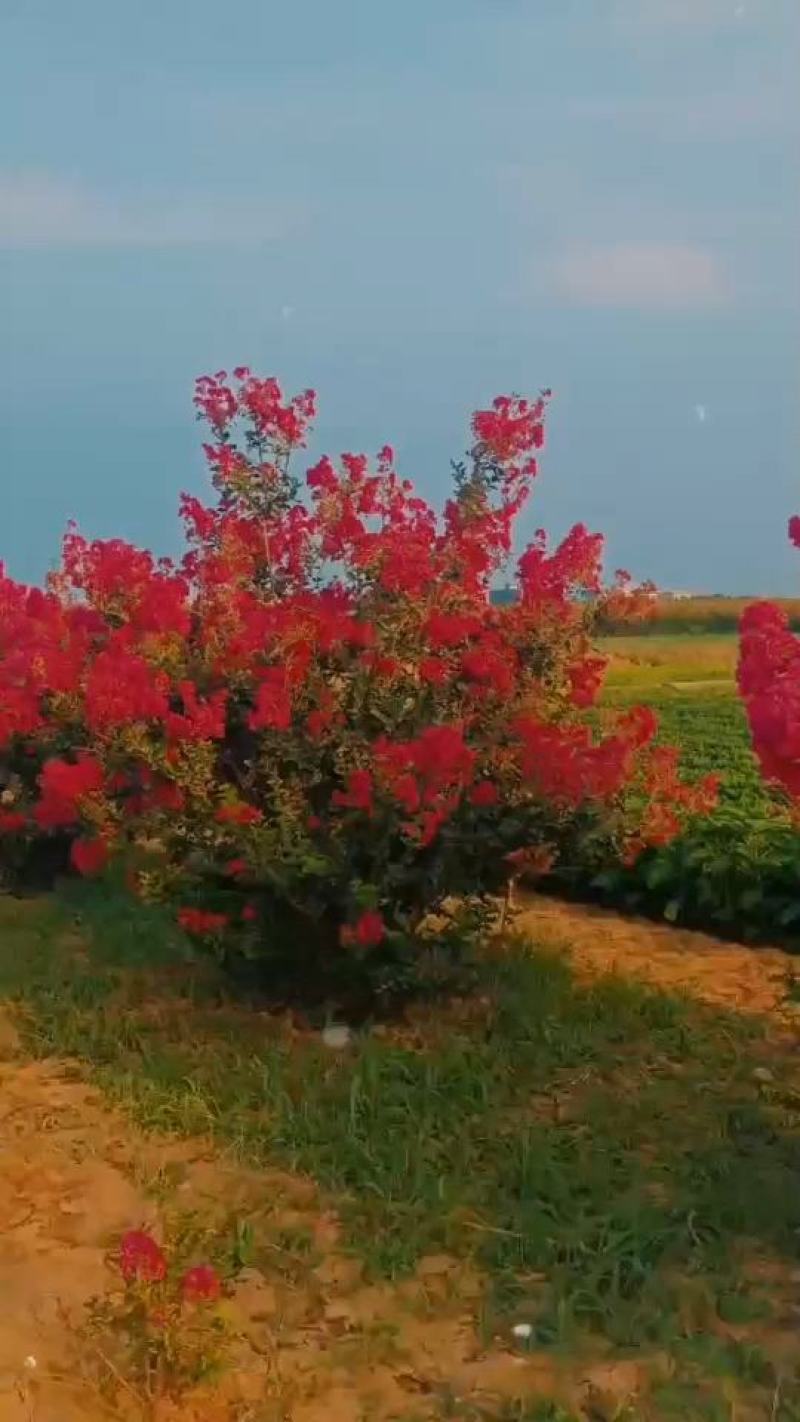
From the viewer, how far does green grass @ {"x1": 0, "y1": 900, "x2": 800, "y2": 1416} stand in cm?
313

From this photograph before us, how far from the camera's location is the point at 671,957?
5.55 meters

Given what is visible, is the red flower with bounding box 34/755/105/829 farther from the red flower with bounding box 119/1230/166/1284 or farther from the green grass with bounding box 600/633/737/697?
the green grass with bounding box 600/633/737/697

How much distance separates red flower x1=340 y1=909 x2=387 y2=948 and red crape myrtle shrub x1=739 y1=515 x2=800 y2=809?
4.57ft

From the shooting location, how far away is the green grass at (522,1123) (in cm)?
313

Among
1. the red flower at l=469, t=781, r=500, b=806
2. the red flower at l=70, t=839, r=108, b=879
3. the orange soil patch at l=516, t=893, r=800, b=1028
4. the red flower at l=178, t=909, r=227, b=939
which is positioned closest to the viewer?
the red flower at l=469, t=781, r=500, b=806

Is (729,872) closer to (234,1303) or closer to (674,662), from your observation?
(234,1303)

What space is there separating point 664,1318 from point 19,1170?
1.60m

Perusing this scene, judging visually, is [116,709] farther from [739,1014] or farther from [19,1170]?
[739,1014]

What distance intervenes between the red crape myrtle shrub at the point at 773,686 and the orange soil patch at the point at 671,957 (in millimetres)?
1832

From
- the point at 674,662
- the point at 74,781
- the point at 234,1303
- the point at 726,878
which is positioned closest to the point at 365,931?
the point at 74,781

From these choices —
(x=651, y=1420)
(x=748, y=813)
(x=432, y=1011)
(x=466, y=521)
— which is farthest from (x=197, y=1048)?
(x=748, y=813)

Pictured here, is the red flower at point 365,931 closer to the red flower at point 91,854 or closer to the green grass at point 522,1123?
the green grass at point 522,1123

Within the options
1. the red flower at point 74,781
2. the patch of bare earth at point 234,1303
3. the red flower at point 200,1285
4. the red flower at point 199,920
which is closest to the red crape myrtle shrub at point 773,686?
the patch of bare earth at point 234,1303

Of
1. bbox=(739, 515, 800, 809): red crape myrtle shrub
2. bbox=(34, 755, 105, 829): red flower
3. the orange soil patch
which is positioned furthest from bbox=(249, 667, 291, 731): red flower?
the orange soil patch
